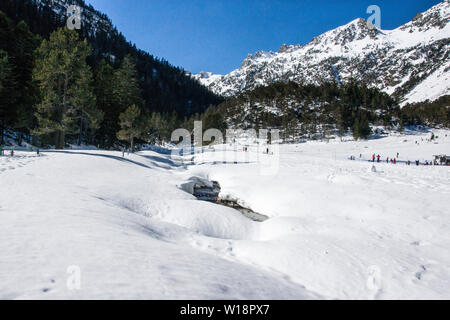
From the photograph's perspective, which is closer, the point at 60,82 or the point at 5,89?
the point at 5,89

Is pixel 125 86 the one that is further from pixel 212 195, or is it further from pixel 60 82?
pixel 212 195

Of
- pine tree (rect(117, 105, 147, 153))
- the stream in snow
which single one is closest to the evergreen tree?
pine tree (rect(117, 105, 147, 153))

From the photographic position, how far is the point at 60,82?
24.5 metres

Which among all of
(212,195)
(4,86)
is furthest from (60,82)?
(212,195)

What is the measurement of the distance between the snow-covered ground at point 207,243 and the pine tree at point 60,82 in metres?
11.6

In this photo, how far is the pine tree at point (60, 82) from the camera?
74.6 ft

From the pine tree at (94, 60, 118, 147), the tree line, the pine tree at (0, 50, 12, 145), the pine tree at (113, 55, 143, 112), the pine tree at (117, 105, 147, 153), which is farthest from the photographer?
the pine tree at (113, 55, 143, 112)

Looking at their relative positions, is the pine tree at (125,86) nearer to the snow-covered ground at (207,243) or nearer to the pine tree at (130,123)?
the pine tree at (130,123)

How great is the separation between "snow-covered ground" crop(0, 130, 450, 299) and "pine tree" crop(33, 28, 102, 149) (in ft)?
38.2

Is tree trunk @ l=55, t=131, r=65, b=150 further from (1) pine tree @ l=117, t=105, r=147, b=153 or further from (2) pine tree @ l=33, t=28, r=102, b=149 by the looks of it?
(1) pine tree @ l=117, t=105, r=147, b=153

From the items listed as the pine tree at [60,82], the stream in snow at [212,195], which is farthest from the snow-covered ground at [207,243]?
the pine tree at [60,82]

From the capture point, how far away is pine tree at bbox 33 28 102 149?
74.6ft

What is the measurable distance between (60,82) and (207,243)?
27.4 m

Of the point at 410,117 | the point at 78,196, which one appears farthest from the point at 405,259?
the point at 410,117
